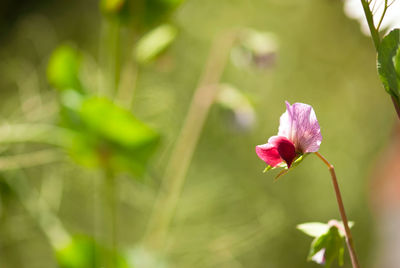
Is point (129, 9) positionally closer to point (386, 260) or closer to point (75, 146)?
point (75, 146)

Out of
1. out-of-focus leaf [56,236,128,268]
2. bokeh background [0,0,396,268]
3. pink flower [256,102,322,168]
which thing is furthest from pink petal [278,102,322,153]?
bokeh background [0,0,396,268]

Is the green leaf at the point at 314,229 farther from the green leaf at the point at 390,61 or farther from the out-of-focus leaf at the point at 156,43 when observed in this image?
the out-of-focus leaf at the point at 156,43

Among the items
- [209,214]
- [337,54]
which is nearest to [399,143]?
[337,54]

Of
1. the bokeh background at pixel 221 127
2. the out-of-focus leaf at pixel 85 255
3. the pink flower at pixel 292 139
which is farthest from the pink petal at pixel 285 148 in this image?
the bokeh background at pixel 221 127

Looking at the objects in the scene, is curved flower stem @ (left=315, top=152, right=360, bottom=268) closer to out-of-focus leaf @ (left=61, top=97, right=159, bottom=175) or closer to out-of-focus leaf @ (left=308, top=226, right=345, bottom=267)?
out-of-focus leaf @ (left=308, top=226, right=345, bottom=267)

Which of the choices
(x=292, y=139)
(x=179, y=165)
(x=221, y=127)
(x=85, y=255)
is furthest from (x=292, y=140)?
(x=221, y=127)

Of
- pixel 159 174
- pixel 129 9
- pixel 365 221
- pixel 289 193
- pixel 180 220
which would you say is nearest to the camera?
pixel 129 9
